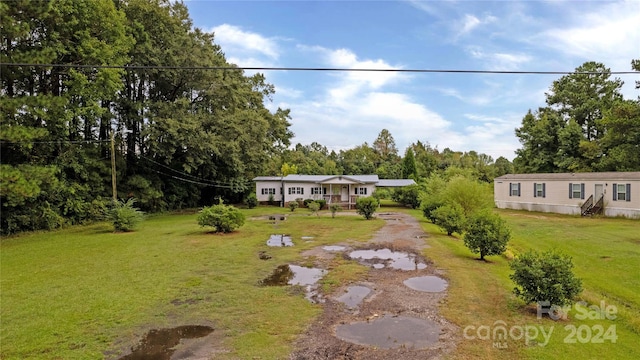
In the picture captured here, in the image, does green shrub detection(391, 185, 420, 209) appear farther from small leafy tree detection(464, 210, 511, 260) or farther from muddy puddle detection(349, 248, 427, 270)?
small leafy tree detection(464, 210, 511, 260)

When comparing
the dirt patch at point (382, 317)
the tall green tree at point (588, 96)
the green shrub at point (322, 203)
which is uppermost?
the tall green tree at point (588, 96)

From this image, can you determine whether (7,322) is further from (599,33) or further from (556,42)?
(556,42)

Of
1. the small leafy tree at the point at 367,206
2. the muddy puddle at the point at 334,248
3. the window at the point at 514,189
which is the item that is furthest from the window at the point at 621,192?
the muddy puddle at the point at 334,248

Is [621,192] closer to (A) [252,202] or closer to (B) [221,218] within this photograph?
(B) [221,218]

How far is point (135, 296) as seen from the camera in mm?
7477

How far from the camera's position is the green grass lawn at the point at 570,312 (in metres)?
4.88

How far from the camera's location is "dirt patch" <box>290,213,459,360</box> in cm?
483

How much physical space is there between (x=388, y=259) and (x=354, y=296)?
398 cm

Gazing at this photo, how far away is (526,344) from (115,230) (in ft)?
60.7

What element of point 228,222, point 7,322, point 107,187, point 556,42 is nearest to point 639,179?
point 556,42

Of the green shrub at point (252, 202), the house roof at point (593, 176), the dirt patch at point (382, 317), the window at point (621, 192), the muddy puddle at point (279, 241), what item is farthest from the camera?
the green shrub at point (252, 202)

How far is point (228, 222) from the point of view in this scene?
16.5 m

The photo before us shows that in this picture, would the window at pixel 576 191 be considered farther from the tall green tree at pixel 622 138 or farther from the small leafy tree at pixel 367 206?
the small leafy tree at pixel 367 206

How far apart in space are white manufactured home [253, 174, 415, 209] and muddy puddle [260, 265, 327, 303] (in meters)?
23.5
